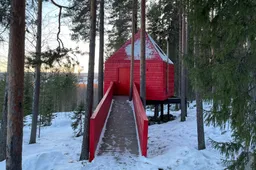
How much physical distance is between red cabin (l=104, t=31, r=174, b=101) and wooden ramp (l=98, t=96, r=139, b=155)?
259 cm

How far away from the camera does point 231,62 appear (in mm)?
3416

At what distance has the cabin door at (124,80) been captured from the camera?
1423 centimetres

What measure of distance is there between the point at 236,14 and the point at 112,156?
15.6 feet

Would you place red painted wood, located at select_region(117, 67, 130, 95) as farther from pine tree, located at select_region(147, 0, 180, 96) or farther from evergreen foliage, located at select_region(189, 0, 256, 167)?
evergreen foliage, located at select_region(189, 0, 256, 167)

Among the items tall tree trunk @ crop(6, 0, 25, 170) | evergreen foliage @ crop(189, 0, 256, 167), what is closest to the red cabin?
evergreen foliage @ crop(189, 0, 256, 167)

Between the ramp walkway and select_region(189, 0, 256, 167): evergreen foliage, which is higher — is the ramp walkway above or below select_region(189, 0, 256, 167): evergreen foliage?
below

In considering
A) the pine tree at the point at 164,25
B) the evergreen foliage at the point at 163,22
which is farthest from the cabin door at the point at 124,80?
the pine tree at the point at 164,25

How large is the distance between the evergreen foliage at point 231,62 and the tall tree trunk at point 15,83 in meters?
3.39

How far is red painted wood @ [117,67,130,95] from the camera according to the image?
14.2 metres

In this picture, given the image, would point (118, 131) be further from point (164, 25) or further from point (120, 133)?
point (164, 25)

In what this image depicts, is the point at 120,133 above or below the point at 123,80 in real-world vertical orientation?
below

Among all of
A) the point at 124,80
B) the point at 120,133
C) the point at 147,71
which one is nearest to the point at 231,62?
the point at 120,133

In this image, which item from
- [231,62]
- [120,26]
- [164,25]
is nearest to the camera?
[231,62]

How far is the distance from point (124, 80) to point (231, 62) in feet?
36.3
